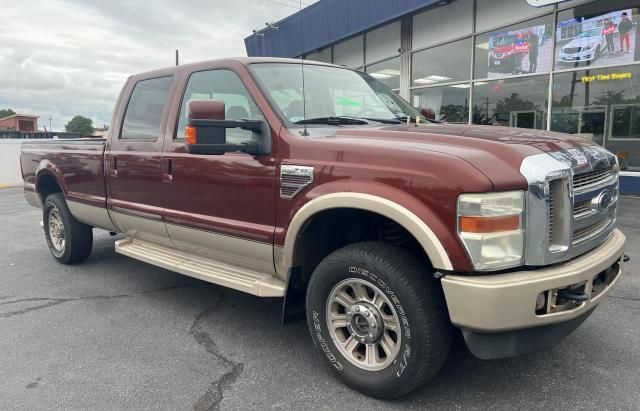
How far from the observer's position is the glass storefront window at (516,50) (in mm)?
10195

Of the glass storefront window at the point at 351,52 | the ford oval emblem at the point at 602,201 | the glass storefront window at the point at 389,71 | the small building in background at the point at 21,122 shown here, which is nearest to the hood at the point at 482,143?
the ford oval emblem at the point at 602,201

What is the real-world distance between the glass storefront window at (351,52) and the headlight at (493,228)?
43.4ft

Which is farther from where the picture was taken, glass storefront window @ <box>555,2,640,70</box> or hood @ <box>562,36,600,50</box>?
hood @ <box>562,36,600,50</box>

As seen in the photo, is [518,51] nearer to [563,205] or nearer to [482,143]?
[482,143]

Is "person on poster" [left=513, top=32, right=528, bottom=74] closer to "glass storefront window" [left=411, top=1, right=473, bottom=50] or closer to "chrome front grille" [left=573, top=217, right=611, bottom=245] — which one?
"glass storefront window" [left=411, top=1, right=473, bottom=50]

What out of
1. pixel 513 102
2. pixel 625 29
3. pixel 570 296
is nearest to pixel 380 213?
pixel 570 296

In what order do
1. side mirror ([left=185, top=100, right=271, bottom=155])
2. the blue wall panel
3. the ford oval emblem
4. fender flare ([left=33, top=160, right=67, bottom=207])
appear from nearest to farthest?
the ford oval emblem → side mirror ([left=185, top=100, right=271, bottom=155]) → fender flare ([left=33, top=160, right=67, bottom=207]) → the blue wall panel

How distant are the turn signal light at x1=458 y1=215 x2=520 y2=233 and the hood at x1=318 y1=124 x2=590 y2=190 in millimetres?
150

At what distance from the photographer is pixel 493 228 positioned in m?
2.27

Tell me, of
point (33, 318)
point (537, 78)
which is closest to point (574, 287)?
point (33, 318)

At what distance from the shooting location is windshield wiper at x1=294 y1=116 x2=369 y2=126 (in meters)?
3.30

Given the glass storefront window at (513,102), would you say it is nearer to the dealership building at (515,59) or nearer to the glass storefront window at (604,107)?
the dealership building at (515,59)

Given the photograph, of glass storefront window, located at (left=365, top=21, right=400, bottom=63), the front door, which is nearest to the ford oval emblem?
the front door

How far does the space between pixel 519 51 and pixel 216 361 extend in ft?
32.7
